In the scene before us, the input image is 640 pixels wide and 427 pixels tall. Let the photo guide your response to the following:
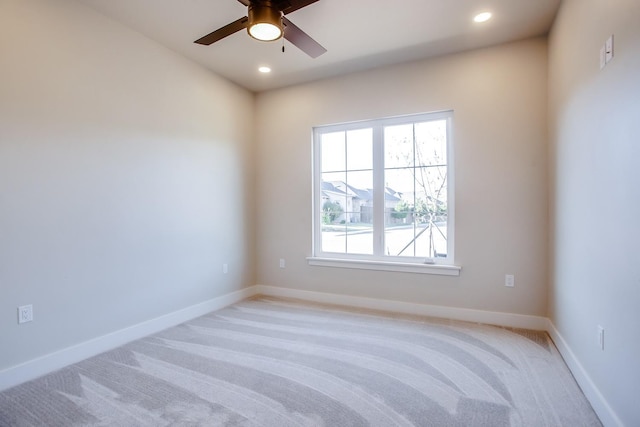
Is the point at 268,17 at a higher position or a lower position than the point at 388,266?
higher

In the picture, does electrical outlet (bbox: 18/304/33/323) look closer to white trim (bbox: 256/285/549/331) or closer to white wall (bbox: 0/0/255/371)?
white wall (bbox: 0/0/255/371)

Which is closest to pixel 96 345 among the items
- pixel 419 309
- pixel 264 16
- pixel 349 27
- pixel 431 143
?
pixel 264 16

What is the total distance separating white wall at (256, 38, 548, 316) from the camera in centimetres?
302

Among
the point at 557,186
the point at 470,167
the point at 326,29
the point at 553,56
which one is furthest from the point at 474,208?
the point at 326,29

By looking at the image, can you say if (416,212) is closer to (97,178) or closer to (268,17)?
(268,17)

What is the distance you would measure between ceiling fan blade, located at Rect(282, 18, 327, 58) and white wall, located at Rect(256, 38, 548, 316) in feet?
4.45

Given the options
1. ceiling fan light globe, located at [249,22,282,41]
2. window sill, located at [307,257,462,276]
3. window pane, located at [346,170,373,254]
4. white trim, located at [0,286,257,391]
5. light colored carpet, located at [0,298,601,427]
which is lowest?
light colored carpet, located at [0,298,601,427]

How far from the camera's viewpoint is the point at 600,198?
1.80 meters

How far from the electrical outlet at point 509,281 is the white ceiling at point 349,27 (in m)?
2.28

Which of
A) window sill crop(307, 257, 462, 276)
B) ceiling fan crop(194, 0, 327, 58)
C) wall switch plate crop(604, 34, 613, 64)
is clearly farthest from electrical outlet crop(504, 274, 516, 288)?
ceiling fan crop(194, 0, 327, 58)

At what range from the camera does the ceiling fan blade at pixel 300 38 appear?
218 cm

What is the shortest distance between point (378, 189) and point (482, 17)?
1866mm

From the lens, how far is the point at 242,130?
13.7 ft

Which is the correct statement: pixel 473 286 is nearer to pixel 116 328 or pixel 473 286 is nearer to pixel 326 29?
pixel 326 29
